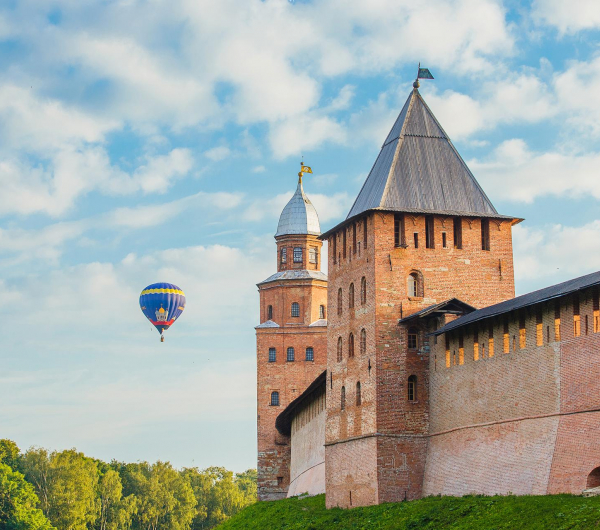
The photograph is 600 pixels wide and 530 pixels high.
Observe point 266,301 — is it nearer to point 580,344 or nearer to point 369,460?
point 369,460

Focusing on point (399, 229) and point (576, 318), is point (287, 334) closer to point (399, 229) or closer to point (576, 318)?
point (399, 229)

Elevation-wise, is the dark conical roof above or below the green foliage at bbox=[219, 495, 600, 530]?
above

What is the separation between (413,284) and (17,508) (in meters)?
40.6

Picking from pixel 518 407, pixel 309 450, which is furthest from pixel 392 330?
pixel 309 450

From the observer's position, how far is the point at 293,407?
2094 inches

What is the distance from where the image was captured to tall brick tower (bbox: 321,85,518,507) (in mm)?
35281

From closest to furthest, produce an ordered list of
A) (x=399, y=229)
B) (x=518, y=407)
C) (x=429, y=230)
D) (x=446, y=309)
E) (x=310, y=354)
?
(x=518, y=407) → (x=446, y=309) → (x=399, y=229) → (x=429, y=230) → (x=310, y=354)

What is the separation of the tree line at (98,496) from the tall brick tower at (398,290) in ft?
122

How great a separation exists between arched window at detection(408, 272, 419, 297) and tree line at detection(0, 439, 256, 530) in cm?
4005

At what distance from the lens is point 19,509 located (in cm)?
6875

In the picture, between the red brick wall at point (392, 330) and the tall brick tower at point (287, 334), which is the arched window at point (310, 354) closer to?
the tall brick tower at point (287, 334)

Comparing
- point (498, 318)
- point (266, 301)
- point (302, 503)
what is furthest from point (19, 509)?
point (498, 318)

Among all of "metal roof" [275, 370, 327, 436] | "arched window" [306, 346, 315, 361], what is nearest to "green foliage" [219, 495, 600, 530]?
"metal roof" [275, 370, 327, 436]

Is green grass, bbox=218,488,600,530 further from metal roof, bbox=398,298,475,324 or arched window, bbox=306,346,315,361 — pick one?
arched window, bbox=306,346,315,361
